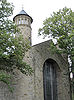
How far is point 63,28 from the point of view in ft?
47.6

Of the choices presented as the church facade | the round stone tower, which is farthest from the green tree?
the round stone tower

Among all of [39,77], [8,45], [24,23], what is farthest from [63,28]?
[8,45]

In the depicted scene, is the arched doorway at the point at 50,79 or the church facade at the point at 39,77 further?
the arched doorway at the point at 50,79

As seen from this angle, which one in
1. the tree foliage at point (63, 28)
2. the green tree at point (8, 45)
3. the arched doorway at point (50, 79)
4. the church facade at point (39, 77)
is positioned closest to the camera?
the green tree at point (8, 45)

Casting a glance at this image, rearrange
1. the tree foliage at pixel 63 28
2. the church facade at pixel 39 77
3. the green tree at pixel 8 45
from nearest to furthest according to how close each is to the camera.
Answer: the green tree at pixel 8 45
the church facade at pixel 39 77
the tree foliage at pixel 63 28

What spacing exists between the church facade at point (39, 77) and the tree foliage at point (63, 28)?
1886 millimetres

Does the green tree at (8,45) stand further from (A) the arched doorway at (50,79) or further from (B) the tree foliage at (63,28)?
(A) the arched doorway at (50,79)

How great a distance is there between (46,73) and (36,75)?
2.84 m

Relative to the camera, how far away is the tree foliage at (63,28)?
565 inches

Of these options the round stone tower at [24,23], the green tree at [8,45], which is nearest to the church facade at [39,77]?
the round stone tower at [24,23]

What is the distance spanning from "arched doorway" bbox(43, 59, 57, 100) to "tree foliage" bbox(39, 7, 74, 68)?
3290 millimetres

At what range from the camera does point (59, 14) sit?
15.3m

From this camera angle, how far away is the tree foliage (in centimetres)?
1436

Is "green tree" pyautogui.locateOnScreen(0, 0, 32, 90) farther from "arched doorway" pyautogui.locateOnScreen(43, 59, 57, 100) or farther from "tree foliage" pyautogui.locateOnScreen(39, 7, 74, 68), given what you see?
"arched doorway" pyautogui.locateOnScreen(43, 59, 57, 100)
